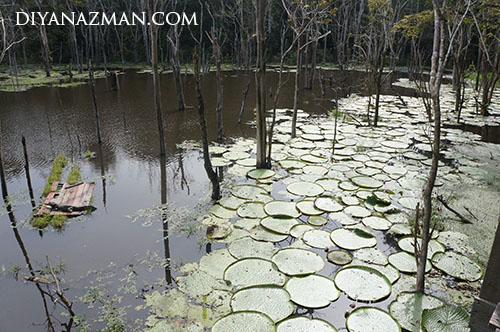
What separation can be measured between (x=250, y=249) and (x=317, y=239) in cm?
76

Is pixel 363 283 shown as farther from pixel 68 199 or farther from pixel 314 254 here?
pixel 68 199

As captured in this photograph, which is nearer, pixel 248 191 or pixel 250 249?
pixel 250 249

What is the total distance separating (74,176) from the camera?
552cm

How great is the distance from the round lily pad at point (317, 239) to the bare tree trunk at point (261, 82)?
2025mm

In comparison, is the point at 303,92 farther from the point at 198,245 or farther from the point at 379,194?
the point at 198,245

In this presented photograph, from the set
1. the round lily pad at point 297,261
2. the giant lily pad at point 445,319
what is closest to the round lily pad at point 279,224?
the round lily pad at point 297,261

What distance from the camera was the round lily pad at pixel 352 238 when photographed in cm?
369

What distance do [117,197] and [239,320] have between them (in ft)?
10.2

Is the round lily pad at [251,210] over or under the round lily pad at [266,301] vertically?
over

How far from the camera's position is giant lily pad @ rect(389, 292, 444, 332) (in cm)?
269

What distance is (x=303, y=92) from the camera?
13.3m

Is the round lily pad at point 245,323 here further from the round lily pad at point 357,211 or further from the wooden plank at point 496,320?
the round lily pad at point 357,211

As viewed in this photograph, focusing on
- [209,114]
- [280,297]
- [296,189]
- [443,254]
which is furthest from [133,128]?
[443,254]

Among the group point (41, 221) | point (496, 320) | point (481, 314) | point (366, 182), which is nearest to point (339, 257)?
point (481, 314)
